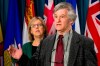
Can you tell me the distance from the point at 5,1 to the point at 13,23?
35 cm

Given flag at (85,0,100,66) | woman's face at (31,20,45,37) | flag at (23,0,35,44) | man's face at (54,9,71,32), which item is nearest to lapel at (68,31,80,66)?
man's face at (54,9,71,32)

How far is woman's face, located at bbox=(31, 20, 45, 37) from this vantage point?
315 cm

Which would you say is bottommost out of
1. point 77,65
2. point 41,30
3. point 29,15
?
point 77,65

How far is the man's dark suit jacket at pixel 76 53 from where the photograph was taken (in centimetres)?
221

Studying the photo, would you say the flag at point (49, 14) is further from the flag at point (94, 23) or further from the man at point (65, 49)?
the man at point (65, 49)

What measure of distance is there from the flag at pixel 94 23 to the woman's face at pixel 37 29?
2.32ft

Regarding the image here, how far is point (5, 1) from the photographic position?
3.84 metres

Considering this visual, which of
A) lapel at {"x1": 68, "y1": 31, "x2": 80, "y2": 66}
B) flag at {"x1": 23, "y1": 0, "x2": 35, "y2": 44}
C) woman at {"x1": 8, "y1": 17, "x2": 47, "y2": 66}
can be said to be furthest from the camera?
flag at {"x1": 23, "y1": 0, "x2": 35, "y2": 44}

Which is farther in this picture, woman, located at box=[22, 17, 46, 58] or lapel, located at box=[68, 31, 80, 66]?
woman, located at box=[22, 17, 46, 58]

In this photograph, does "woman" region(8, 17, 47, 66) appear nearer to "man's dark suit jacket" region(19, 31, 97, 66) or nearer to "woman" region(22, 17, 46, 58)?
"woman" region(22, 17, 46, 58)

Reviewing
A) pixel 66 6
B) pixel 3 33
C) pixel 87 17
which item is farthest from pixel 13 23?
pixel 66 6

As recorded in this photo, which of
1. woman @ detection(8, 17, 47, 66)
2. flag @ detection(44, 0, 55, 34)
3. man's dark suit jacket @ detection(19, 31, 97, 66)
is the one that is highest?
flag @ detection(44, 0, 55, 34)

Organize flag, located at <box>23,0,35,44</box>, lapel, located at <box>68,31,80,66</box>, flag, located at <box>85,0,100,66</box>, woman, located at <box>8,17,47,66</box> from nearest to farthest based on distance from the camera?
lapel, located at <box>68,31,80,66</box> → woman, located at <box>8,17,47,66</box> → flag, located at <box>85,0,100,66</box> → flag, located at <box>23,0,35,44</box>

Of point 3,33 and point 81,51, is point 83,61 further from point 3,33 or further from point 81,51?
point 3,33
